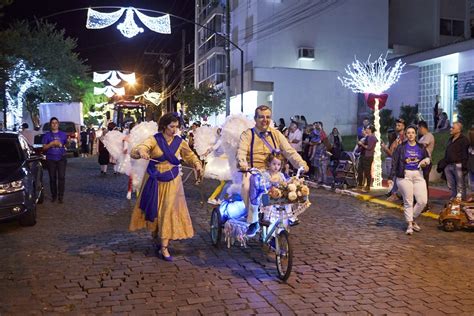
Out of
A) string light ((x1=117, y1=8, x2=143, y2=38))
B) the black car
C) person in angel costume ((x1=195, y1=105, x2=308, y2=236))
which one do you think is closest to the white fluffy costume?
person in angel costume ((x1=195, y1=105, x2=308, y2=236))

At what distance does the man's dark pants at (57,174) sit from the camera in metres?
A: 11.8

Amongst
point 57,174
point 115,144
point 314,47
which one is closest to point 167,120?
point 115,144

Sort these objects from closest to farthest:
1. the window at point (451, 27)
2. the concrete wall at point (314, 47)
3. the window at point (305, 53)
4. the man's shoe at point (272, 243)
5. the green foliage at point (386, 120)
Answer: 1. the man's shoe at point (272, 243)
2. the green foliage at point (386, 120)
3. the concrete wall at point (314, 47)
4. the window at point (305, 53)
5. the window at point (451, 27)

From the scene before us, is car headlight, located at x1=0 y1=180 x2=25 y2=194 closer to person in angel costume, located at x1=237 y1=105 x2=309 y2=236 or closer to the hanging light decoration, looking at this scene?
person in angel costume, located at x1=237 y1=105 x2=309 y2=236

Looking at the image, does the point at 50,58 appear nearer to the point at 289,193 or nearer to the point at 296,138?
the point at 296,138

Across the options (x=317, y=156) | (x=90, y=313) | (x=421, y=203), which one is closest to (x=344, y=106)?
(x=317, y=156)

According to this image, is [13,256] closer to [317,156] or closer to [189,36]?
[317,156]

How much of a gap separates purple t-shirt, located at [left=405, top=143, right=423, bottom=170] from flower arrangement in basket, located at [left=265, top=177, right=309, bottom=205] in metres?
3.42

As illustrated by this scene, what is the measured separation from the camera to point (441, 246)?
8.09m

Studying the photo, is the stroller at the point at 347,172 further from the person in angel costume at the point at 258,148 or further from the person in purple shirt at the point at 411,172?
the person in angel costume at the point at 258,148

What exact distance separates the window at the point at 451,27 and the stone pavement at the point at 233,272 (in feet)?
106

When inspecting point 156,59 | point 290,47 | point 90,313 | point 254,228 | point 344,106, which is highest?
point 156,59

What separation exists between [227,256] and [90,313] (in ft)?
8.22

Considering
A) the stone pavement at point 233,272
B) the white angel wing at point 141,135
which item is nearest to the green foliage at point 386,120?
the stone pavement at point 233,272
